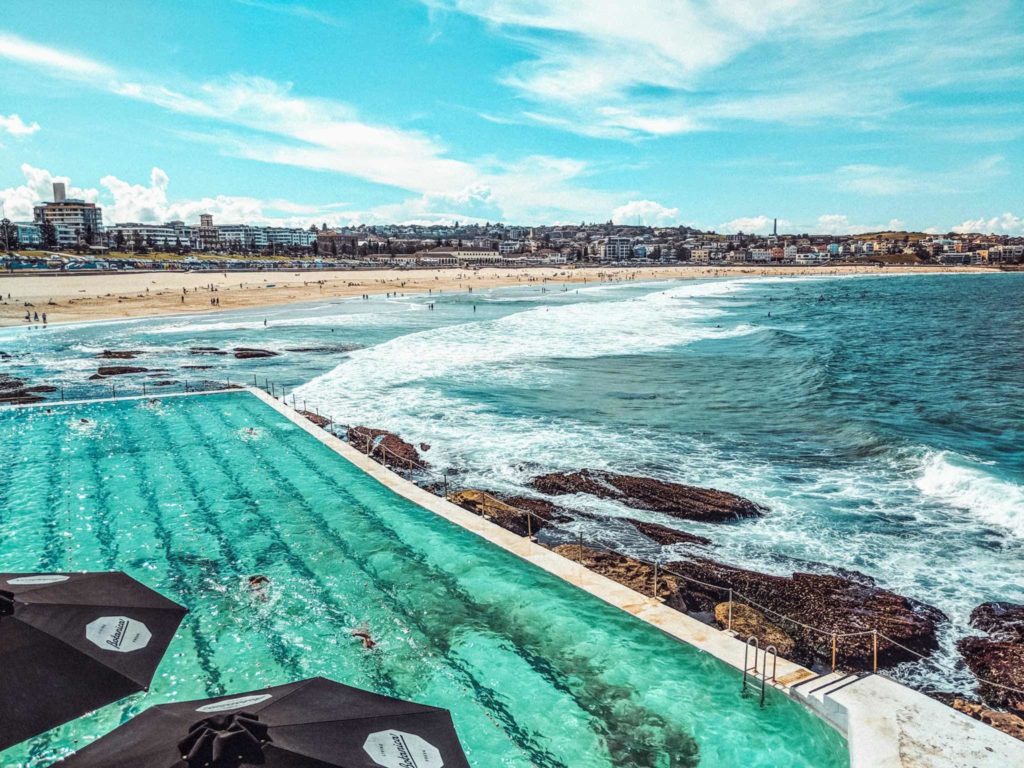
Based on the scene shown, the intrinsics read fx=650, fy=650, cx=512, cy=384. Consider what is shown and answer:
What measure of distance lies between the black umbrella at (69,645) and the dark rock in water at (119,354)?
101ft

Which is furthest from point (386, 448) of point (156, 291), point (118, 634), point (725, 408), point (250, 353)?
point (156, 291)

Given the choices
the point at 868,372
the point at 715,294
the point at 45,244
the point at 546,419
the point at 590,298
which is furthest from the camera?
the point at 45,244

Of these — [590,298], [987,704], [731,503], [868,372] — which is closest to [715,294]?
[590,298]

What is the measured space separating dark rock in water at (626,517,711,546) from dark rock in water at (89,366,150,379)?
24739mm

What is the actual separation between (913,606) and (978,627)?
84 cm

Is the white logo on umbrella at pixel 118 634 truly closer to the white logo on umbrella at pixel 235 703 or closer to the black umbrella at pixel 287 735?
the black umbrella at pixel 287 735

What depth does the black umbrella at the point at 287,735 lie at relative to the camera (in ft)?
12.8

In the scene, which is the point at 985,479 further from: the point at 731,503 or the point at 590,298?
the point at 590,298

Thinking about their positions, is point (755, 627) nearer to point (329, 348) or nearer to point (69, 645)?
point (69, 645)

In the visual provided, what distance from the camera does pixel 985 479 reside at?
15.9 m

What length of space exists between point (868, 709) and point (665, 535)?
5948mm

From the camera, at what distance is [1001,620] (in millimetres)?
9812

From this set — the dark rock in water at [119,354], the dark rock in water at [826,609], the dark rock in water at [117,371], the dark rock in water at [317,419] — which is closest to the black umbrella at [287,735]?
the dark rock in water at [826,609]

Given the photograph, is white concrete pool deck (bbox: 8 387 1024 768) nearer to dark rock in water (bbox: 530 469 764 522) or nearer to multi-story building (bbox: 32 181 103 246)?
dark rock in water (bbox: 530 469 764 522)
